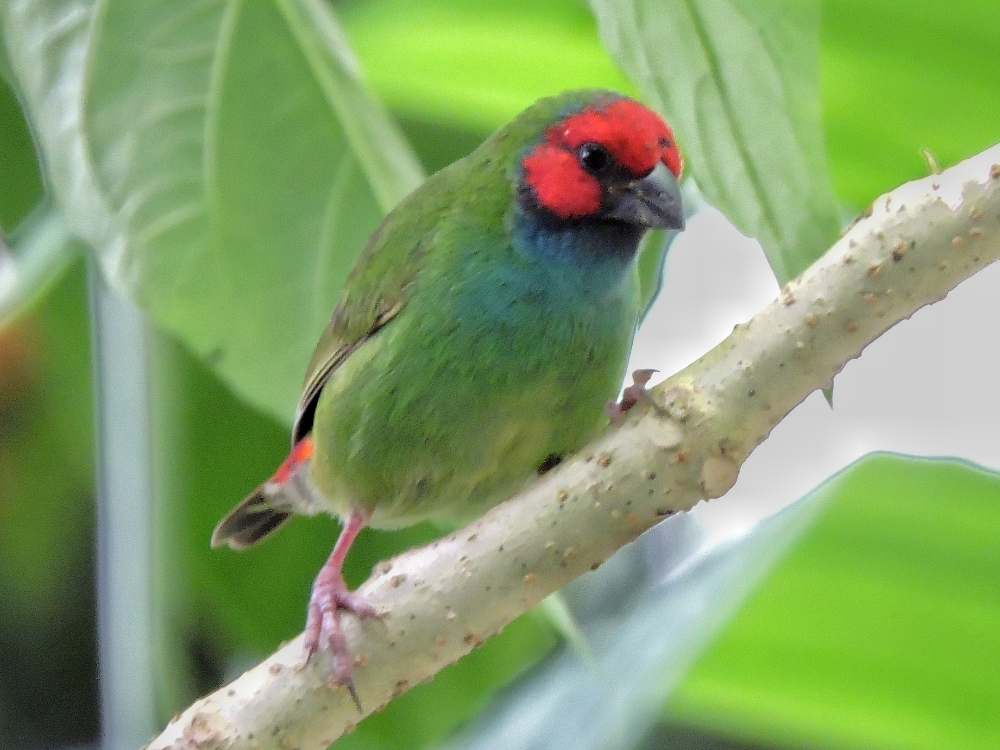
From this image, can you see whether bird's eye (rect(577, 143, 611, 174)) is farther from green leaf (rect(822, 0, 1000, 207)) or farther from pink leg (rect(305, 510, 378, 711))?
pink leg (rect(305, 510, 378, 711))

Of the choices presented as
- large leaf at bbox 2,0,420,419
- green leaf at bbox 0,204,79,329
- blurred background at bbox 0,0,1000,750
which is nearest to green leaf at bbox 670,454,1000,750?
blurred background at bbox 0,0,1000,750

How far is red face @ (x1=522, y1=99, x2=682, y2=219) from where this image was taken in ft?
3.99

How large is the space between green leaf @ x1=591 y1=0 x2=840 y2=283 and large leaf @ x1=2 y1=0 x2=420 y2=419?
18.4 inches

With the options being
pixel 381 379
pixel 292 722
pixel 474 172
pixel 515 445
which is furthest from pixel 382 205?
pixel 292 722

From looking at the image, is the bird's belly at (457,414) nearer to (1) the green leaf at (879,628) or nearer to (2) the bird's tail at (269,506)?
(2) the bird's tail at (269,506)

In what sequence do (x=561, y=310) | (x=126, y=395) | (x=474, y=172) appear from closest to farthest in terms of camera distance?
(x=561, y=310) < (x=474, y=172) < (x=126, y=395)

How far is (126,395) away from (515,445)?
74 cm

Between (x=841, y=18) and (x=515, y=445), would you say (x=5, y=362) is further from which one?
(x=841, y=18)

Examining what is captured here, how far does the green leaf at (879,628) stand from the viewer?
4.50ft

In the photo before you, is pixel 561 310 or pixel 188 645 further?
pixel 188 645

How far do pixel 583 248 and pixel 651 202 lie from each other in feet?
0.30

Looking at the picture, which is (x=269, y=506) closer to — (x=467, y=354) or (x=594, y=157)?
(x=467, y=354)

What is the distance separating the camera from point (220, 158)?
1.31 m

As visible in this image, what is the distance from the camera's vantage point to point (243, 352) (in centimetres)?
125
